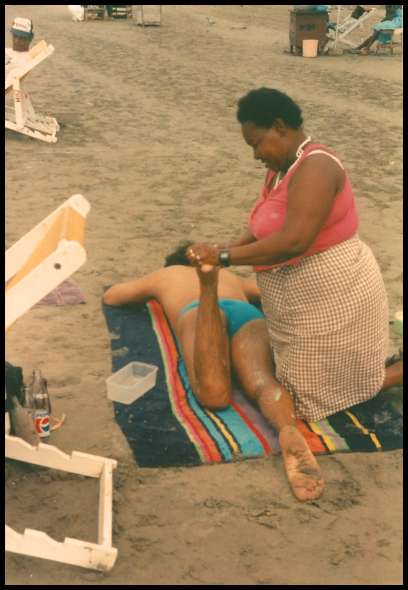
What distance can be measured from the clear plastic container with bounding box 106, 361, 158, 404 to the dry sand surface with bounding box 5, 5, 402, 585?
0.27 ft

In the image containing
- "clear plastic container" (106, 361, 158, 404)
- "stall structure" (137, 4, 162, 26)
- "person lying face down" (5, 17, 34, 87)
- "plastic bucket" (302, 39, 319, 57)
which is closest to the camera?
"clear plastic container" (106, 361, 158, 404)

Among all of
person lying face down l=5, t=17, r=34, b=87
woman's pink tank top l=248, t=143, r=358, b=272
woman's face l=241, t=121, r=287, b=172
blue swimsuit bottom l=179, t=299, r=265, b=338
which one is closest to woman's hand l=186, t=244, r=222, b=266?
woman's pink tank top l=248, t=143, r=358, b=272

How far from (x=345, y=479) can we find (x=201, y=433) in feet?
2.04

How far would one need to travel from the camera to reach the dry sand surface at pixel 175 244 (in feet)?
7.30

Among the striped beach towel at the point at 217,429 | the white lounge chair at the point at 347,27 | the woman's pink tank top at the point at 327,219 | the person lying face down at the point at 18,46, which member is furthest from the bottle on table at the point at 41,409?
the white lounge chair at the point at 347,27

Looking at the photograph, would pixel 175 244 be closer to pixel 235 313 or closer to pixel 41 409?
pixel 235 313

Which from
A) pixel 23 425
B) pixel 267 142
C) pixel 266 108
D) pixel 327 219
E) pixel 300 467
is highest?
pixel 266 108

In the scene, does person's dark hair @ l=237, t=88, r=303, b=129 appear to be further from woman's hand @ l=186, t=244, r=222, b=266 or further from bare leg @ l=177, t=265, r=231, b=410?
bare leg @ l=177, t=265, r=231, b=410

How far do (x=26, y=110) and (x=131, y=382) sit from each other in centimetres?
546

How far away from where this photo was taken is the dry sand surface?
2225mm

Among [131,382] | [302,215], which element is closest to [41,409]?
[131,382]

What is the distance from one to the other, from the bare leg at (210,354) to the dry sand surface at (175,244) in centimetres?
37

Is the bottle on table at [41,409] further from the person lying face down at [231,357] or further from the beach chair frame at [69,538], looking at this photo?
the person lying face down at [231,357]

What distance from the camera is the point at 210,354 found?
9.38ft
